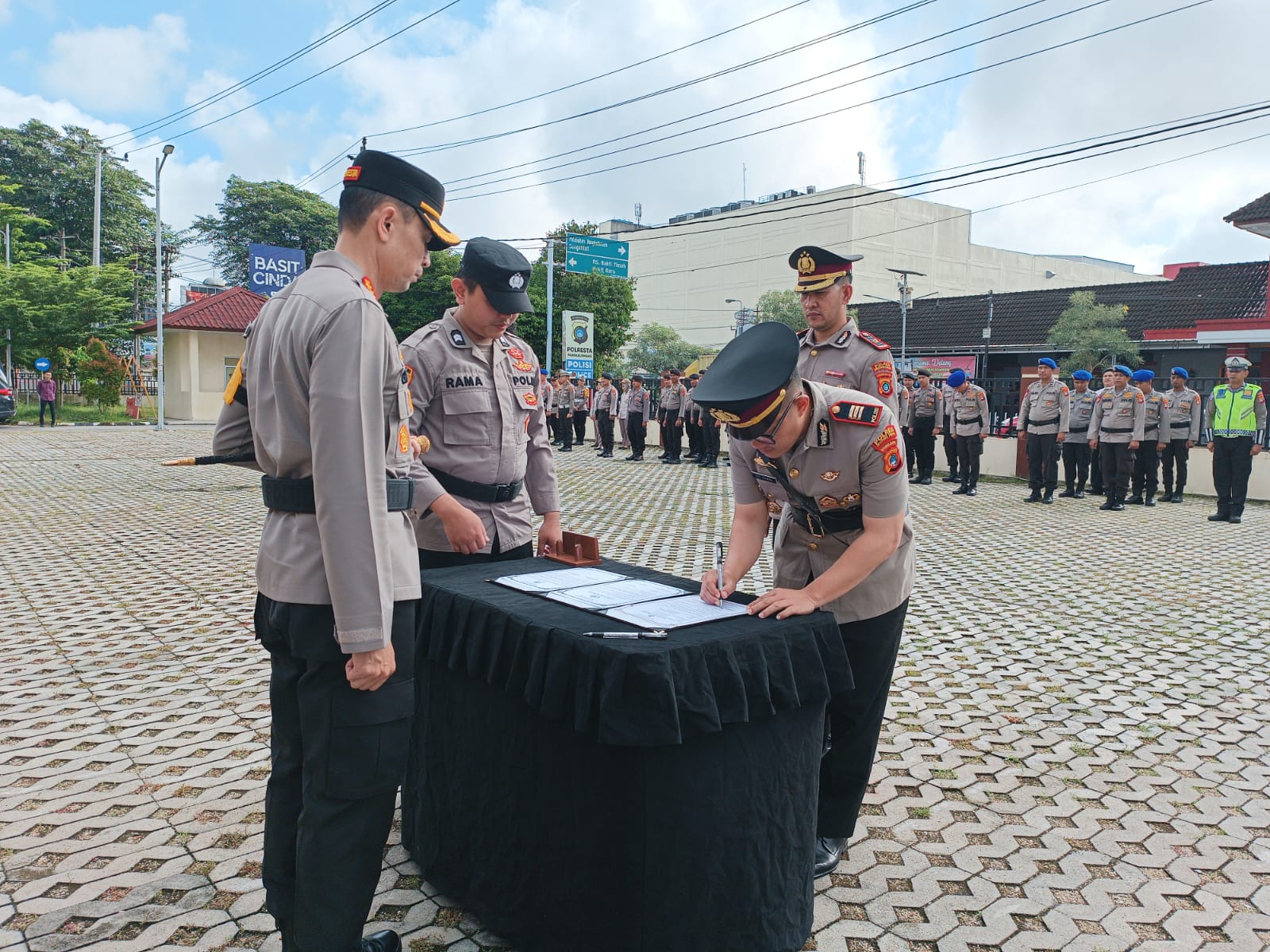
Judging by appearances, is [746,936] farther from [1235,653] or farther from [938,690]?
[1235,653]

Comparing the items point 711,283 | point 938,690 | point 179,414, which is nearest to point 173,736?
point 938,690

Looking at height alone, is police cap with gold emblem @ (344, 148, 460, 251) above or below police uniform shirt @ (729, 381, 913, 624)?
above

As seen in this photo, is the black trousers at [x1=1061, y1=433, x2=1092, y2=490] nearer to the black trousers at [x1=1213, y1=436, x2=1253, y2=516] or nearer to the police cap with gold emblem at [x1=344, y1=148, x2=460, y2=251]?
the black trousers at [x1=1213, y1=436, x2=1253, y2=516]

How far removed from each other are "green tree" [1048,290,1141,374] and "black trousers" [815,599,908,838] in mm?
30930

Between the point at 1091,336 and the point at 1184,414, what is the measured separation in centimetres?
2147

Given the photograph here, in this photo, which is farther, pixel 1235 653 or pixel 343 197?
pixel 1235 653

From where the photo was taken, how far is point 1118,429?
12641 mm

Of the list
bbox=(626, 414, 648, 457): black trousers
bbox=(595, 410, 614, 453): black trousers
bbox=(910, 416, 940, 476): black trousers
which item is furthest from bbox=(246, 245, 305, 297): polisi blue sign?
bbox=(595, 410, 614, 453): black trousers

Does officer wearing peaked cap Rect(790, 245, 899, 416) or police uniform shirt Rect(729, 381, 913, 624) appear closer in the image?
police uniform shirt Rect(729, 381, 913, 624)

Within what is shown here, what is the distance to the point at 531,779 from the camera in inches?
91.0

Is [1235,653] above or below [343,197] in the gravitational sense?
below

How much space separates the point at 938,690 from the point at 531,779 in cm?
306

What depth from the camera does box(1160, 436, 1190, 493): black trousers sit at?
1384cm

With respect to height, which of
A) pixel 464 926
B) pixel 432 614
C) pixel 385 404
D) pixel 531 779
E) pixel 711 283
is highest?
pixel 711 283
